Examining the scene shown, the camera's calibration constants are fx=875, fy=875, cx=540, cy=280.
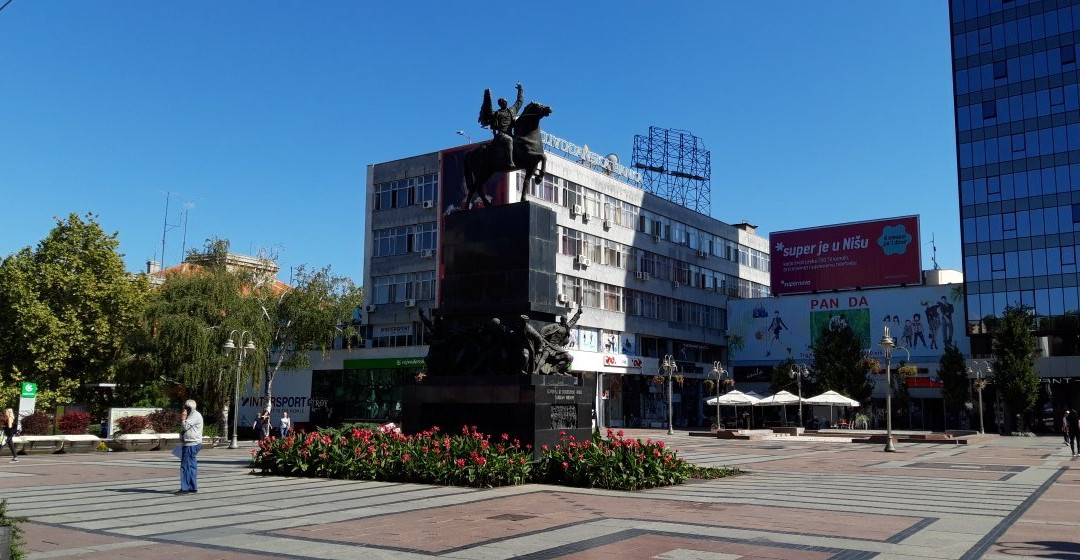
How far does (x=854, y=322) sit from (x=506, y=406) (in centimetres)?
5390

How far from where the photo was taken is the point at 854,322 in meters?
65.6

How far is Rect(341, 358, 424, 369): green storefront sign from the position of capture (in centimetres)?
5538

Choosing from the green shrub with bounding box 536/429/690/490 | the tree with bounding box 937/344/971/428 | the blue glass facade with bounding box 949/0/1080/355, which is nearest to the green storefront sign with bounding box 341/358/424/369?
the tree with bounding box 937/344/971/428

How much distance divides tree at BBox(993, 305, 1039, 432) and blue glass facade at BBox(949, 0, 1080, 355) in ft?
18.6

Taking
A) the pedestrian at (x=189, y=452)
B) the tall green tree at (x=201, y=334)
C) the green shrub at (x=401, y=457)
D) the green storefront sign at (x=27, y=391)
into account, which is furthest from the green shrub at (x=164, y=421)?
the pedestrian at (x=189, y=452)

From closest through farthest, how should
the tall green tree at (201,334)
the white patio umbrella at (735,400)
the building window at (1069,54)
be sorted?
1. the tall green tree at (201,334)
2. the white patio umbrella at (735,400)
3. the building window at (1069,54)

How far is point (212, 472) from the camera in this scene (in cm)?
1972

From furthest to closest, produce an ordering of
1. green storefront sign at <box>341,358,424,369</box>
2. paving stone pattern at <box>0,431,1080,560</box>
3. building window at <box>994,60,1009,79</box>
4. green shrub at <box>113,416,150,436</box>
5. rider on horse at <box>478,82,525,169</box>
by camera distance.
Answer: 1. building window at <box>994,60,1009,79</box>
2. green storefront sign at <box>341,358,424,369</box>
3. green shrub at <box>113,416,150,436</box>
4. rider on horse at <box>478,82,525,169</box>
5. paving stone pattern at <box>0,431,1080,560</box>

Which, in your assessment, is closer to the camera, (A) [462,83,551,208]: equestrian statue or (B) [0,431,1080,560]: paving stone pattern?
(B) [0,431,1080,560]: paving stone pattern

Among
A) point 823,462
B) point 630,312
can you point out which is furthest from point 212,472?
point 630,312

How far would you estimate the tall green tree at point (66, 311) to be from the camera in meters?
41.1

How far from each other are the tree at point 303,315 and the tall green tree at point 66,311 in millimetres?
8269

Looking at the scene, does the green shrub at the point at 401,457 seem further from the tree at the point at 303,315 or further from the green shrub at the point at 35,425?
the tree at the point at 303,315

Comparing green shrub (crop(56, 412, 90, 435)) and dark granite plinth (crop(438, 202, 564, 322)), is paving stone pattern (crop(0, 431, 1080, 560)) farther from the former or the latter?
green shrub (crop(56, 412, 90, 435))
